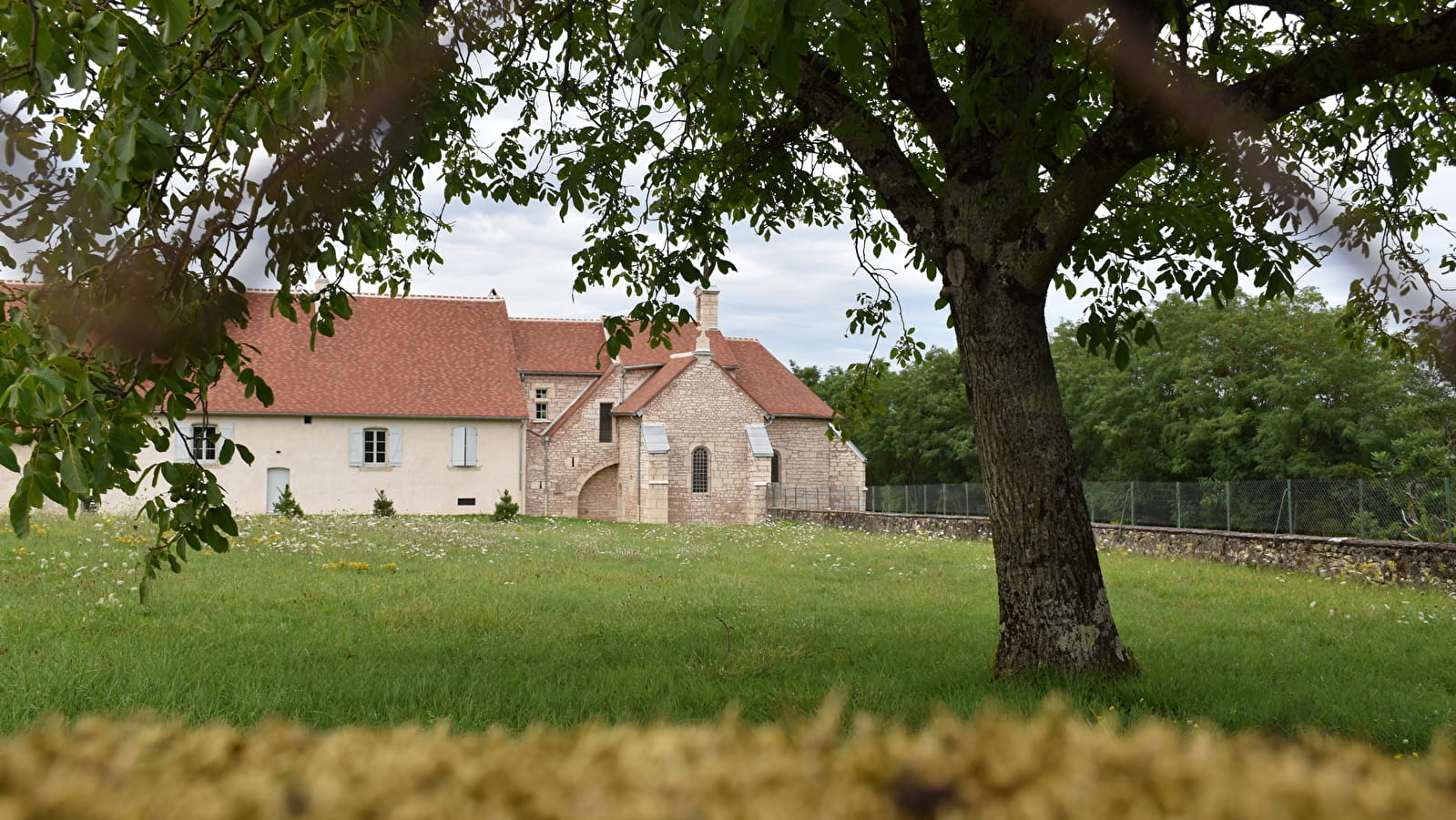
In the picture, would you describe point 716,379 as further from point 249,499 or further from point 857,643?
point 857,643

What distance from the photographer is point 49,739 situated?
3.66 ft

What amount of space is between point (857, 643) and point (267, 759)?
8586 mm

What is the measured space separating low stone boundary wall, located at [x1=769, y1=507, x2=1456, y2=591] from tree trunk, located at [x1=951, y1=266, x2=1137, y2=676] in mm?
10614

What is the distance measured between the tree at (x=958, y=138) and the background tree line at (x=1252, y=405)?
2401 centimetres

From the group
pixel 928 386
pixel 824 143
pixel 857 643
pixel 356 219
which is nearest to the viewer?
pixel 356 219

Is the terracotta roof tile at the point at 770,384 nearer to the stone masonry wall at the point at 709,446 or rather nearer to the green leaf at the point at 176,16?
the stone masonry wall at the point at 709,446

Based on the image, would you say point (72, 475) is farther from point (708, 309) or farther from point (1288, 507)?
point (708, 309)

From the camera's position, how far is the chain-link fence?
19203 mm

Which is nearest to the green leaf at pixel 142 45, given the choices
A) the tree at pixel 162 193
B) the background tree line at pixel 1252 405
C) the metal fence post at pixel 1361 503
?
the tree at pixel 162 193

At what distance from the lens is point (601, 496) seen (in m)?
44.5

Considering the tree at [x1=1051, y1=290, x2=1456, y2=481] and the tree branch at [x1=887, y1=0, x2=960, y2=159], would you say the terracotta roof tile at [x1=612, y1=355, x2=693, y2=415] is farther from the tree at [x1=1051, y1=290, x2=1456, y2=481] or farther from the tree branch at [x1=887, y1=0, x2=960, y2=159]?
the tree branch at [x1=887, y1=0, x2=960, y2=159]

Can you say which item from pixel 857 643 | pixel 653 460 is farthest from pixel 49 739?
pixel 653 460

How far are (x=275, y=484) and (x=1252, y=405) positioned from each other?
127 ft

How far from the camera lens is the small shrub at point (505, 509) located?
36969 millimetres
